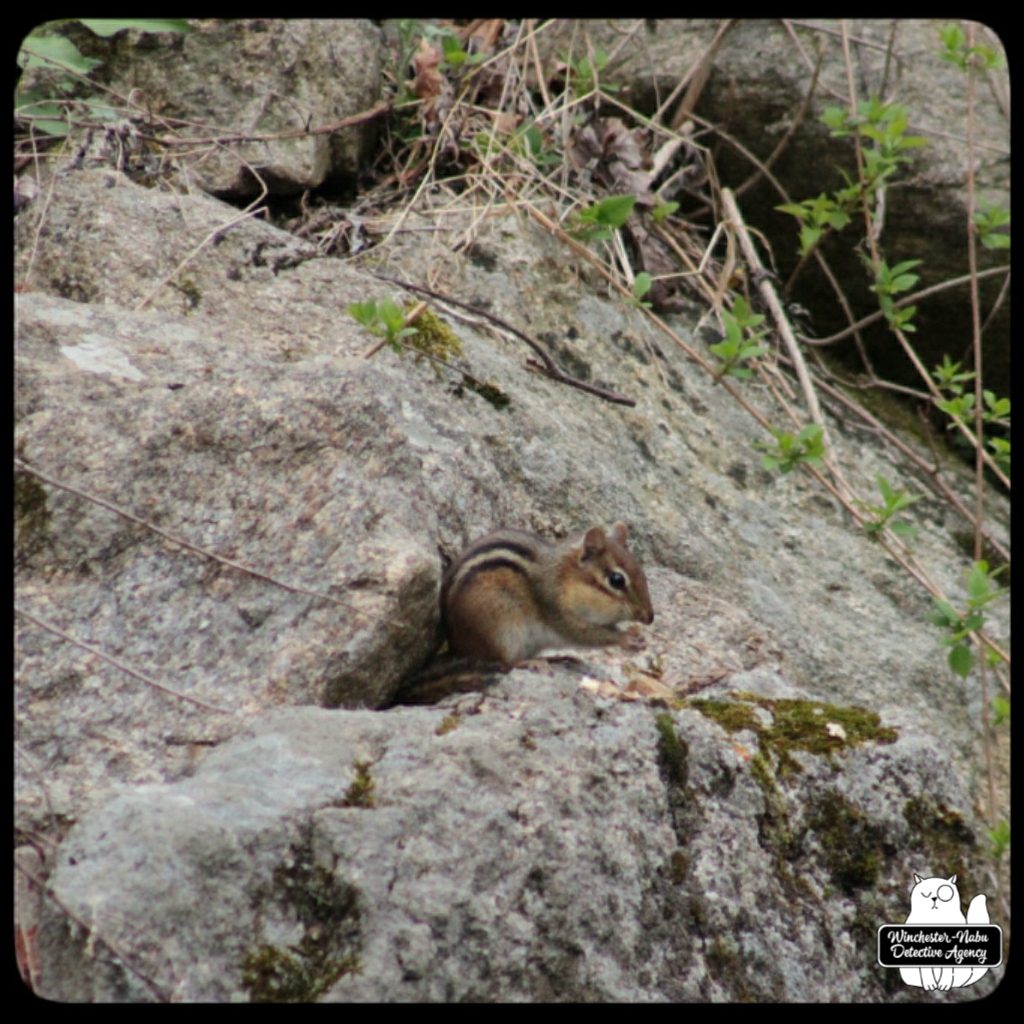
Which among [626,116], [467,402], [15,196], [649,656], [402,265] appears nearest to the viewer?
[649,656]

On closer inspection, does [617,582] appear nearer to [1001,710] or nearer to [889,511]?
[889,511]

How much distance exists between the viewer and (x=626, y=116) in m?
6.46

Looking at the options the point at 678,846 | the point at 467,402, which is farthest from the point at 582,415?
the point at 678,846

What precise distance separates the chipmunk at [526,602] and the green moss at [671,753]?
56 cm

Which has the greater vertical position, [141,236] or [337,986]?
[141,236]

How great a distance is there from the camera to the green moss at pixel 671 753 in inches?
115

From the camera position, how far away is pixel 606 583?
12.8ft

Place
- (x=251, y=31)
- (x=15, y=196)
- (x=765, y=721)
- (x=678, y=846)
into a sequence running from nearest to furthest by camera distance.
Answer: (x=678, y=846), (x=765, y=721), (x=15, y=196), (x=251, y=31)

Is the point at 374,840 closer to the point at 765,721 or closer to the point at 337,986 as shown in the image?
the point at 337,986

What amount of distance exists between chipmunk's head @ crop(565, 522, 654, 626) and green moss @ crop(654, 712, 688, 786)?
95 centimetres

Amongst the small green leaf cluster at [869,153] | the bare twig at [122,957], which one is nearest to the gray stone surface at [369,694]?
the bare twig at [122,957]
